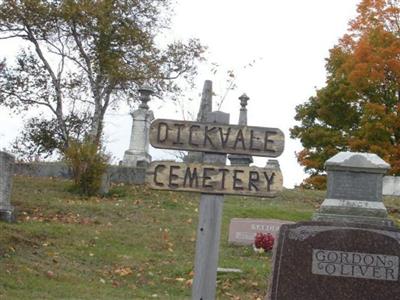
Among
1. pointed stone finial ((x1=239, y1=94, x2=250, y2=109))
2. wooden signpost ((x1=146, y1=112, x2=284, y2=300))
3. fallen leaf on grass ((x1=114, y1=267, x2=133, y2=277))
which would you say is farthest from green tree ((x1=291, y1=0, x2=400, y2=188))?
wooden signpost ((x1=146, y1=112, x2=284, y2=300))

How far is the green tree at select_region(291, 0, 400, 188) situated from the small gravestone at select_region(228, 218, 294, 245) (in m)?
19.0


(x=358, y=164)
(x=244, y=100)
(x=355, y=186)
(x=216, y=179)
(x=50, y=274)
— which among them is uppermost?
(x=244, y=100)

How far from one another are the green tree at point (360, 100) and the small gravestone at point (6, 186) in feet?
67.7

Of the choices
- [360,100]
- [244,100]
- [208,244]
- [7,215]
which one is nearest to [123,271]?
[7,215]

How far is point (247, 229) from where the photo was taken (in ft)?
47.8

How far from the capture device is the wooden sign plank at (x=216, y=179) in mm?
6406

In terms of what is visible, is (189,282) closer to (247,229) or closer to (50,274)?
(50,274)

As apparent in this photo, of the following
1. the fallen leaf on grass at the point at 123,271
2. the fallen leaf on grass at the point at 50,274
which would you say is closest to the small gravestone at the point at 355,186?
the fallen leaf on grass at the point at 123,271

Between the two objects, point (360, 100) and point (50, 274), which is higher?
point (360, 100)

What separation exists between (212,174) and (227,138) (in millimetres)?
319

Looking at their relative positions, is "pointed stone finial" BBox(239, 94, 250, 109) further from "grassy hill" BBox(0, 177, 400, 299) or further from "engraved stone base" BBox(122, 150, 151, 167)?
"grassy hill" BBox(0, 177, 400, 299)

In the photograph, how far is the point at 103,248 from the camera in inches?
541

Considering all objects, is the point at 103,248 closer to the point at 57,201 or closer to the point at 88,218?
the point at 88,218

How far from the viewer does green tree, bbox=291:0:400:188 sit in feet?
111
